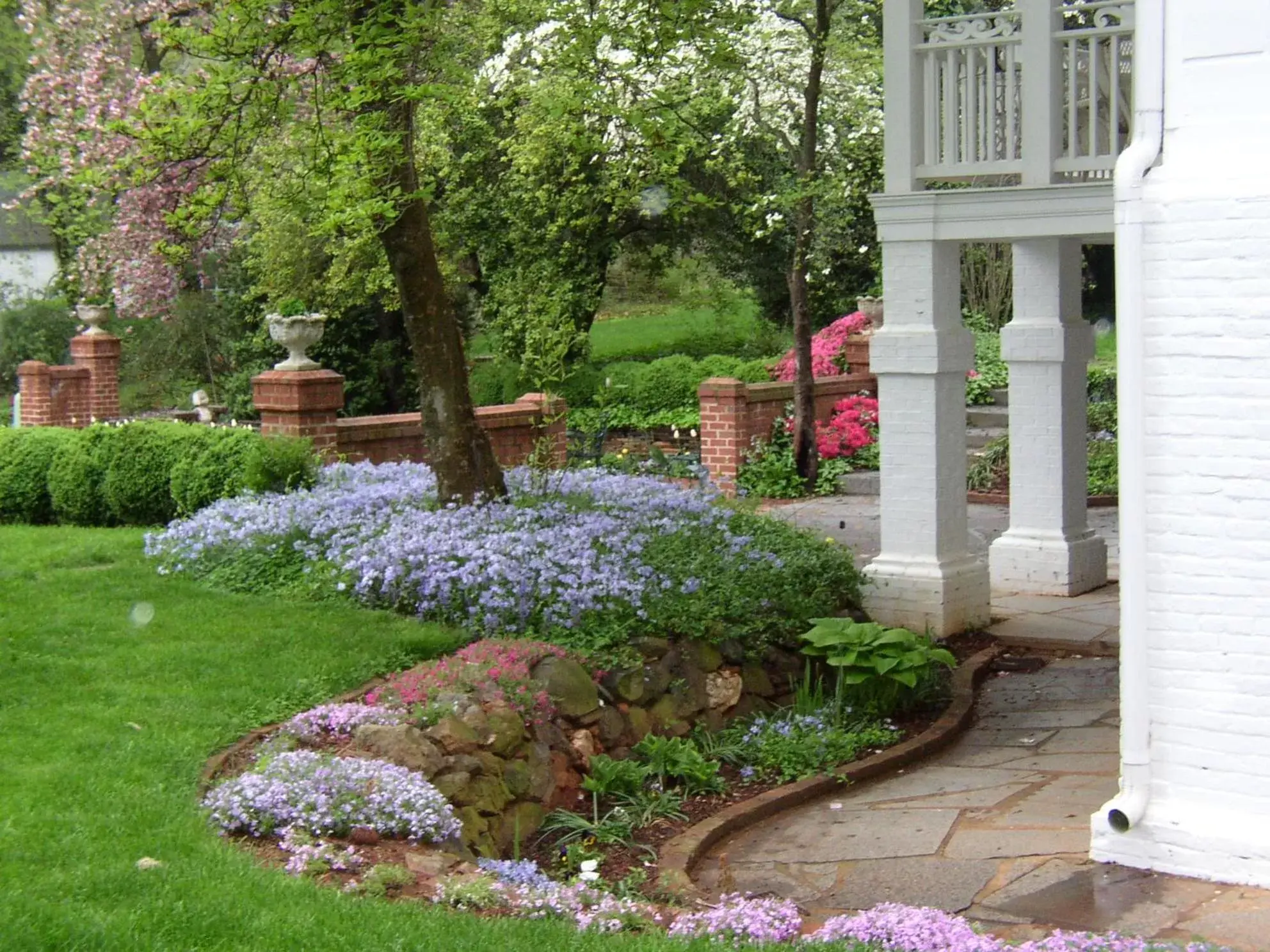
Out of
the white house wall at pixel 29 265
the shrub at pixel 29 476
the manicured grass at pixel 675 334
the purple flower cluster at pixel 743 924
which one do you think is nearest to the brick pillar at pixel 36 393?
the manicured grass at pixel 675 334

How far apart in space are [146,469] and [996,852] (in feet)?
27.7

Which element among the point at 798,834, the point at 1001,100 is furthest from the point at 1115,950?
the point at 1001,100

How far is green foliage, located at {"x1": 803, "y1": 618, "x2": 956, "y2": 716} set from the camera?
7887mm

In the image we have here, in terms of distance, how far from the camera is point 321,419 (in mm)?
12258

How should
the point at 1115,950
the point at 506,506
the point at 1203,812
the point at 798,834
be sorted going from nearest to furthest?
the point at 1115,950 → the point at 1203,812 → the point at 798,834 → the point at 506,506

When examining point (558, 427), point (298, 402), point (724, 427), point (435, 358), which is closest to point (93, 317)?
point (558, 427)

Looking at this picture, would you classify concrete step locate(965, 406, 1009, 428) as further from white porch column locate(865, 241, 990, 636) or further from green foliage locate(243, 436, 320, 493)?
green foliage locate(243, 436, 320, 493)

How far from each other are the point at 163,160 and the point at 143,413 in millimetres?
16589

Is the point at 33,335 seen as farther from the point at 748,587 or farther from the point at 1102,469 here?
the point at 748,587

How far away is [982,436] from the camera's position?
58.4 feet

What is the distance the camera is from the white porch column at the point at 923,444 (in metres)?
9.20

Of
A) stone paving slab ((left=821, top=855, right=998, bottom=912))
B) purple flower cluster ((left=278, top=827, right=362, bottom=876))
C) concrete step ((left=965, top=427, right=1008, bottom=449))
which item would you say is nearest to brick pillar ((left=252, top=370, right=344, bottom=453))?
purple flower cluster ((left=278, top=827, right=362, bottom=876))

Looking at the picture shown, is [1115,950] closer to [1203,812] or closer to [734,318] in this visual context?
[1203,812]

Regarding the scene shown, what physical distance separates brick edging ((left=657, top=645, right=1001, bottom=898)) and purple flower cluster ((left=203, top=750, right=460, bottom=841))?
92 centimetres
